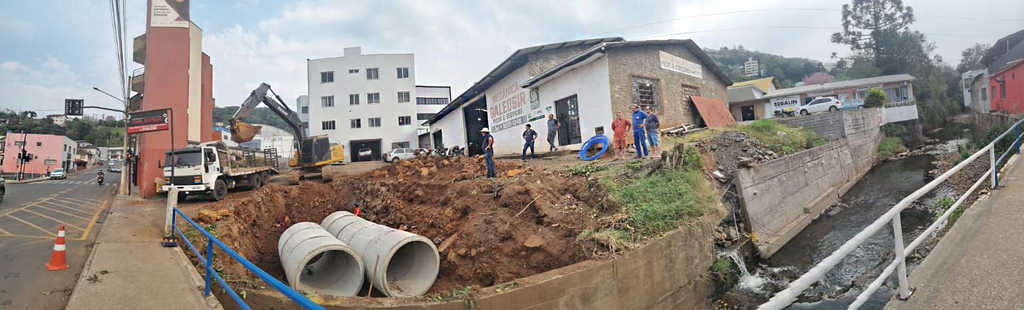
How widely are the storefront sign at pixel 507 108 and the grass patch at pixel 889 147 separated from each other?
53.3 feet

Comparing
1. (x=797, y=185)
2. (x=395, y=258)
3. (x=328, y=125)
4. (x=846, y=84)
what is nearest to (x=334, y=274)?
(x=395, y=258)

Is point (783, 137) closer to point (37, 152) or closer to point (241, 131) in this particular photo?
point (241, 131)

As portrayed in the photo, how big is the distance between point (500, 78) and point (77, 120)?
286 ft

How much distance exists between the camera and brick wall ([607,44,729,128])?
1448 cm

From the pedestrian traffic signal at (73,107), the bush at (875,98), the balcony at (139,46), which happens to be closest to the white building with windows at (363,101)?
the balcony at (139,46)

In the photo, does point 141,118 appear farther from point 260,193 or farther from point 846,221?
point 846,221

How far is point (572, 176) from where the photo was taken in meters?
8.70

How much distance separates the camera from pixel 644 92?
1557 centimetres

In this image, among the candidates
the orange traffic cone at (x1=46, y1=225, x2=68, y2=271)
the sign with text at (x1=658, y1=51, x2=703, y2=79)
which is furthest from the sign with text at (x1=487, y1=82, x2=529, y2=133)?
the orange traffic cone at (x1=46, y1=225, x2=68, y2=271)

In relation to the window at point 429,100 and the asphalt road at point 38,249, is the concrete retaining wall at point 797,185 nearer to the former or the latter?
the asphalt road at point 38,249

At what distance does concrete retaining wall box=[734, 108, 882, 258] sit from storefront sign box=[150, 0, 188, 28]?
21.5 metres

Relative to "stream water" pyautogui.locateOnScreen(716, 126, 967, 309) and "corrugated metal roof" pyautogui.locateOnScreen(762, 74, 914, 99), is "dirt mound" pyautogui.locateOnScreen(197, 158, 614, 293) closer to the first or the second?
"stream water" pyautogui.locateOnScreen(716, 126, 967, 309)

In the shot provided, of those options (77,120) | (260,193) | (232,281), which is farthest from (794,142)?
(77,120)

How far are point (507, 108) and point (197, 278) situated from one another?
15.8 m
